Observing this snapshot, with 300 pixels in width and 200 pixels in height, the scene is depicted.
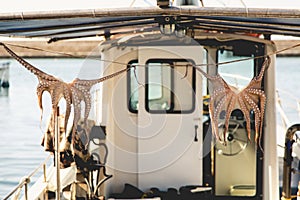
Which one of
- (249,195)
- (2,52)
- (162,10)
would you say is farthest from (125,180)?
(162,10)

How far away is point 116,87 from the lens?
676 centimetres

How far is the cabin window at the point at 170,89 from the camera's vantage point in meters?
6.70

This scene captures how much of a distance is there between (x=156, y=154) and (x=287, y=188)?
5.04ft

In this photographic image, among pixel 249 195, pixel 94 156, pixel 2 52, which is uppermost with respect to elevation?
pixel 2 52

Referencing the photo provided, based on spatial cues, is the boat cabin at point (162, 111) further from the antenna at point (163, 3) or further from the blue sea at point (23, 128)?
the antenna at point (163, 3)

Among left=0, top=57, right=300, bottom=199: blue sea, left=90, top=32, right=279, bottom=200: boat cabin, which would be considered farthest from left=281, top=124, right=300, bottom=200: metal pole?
left=0, top=57, right=300, bottom=199: blue sea

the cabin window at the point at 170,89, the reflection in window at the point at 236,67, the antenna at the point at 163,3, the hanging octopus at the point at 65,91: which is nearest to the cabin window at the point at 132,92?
the cabin window at the point at 170,89

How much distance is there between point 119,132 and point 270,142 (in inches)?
62.6

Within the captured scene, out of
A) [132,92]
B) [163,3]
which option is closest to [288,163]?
[132,92]

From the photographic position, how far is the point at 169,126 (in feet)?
22.1

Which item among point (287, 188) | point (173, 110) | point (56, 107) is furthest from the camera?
point (173, 110)

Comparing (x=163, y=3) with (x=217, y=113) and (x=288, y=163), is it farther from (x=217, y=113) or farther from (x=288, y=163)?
(x=288, y=163)

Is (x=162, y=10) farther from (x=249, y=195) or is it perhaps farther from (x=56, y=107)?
(x=249, y=195)

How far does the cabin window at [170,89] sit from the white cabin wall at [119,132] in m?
0.25
